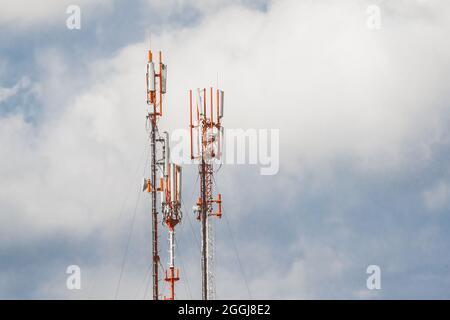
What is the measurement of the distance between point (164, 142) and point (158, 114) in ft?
10.2
